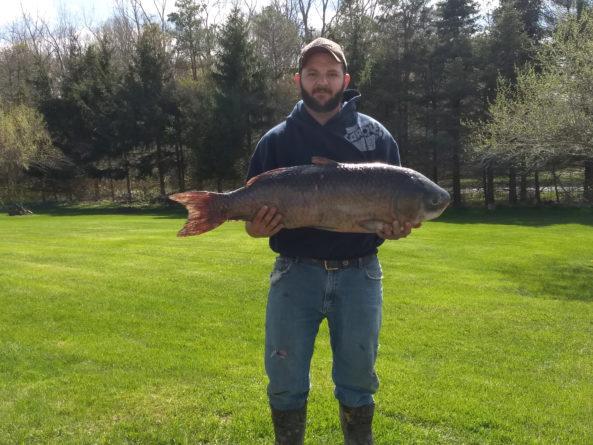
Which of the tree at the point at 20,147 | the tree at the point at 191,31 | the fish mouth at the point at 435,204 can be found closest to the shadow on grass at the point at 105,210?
the tree at the point at 20,147

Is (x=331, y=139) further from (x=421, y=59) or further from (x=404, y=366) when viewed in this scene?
(x=421, y=59)

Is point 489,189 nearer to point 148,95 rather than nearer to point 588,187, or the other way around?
point 588,187

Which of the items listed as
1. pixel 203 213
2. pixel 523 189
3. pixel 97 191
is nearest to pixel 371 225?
pixel 203 213

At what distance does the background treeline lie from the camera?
118 ft

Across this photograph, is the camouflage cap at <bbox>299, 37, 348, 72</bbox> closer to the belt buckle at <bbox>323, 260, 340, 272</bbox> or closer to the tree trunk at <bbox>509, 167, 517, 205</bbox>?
the belt buckle at <bbox>323, 260, 340, 272</bbox>

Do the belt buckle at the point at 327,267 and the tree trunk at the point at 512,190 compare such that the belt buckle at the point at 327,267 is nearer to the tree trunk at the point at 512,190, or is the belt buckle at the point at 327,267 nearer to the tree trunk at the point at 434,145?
the tree trunk at the point at 434,145

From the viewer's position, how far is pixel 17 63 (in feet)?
177

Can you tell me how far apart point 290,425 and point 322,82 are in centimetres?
221

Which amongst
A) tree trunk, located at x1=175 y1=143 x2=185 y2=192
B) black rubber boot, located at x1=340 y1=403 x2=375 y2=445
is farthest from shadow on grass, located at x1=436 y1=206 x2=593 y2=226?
black rubber boot, located at x1=340 y1=403 x2=375 y2=445

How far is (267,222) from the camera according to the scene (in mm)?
3426

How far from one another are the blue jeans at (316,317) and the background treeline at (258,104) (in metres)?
29.0

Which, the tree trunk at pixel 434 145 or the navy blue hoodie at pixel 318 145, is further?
the tree trunk at pixel 434 145

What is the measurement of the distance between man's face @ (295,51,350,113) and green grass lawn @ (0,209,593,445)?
2735 millimetres

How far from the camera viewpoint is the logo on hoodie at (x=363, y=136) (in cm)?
364
